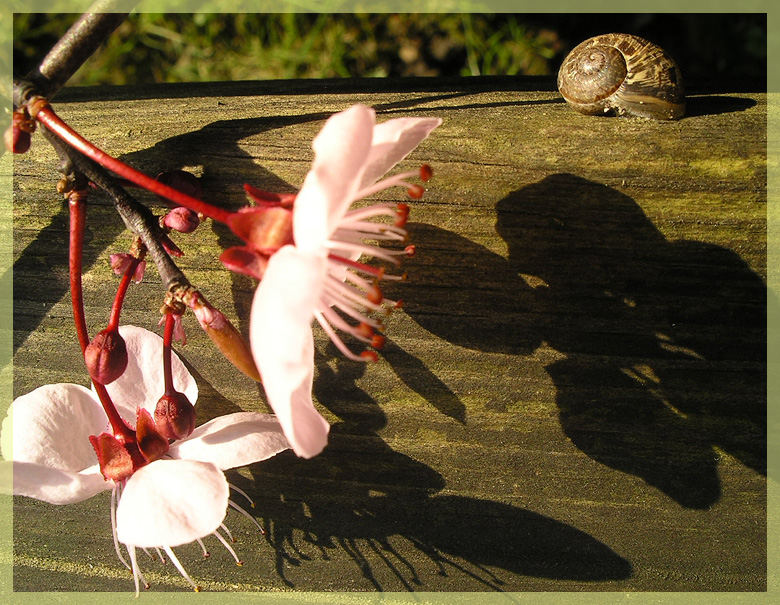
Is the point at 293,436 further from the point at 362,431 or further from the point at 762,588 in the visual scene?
the point at 762,588

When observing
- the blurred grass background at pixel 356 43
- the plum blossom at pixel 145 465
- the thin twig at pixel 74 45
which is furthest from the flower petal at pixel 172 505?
the blurred grass background at pixel 356 43

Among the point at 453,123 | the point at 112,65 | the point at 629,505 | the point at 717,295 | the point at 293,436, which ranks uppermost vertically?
the point at 112,65

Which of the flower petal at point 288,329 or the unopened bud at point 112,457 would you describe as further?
the unopened bud at point 112,457

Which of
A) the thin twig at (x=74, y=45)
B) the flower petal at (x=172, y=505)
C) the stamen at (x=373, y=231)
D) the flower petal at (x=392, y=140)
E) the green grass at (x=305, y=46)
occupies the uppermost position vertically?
the green grass at (x=305, y=46)

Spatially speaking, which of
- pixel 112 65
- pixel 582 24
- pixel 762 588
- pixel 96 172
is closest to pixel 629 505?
pixel 762 588

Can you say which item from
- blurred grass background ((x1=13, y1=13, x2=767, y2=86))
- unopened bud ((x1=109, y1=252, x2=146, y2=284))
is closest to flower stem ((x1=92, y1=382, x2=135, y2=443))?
unopened bud ((x1=109, y1=252, x2=146, y2=284))

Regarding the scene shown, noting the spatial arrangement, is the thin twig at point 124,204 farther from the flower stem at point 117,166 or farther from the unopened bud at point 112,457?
the unopened bud at point 112,457
